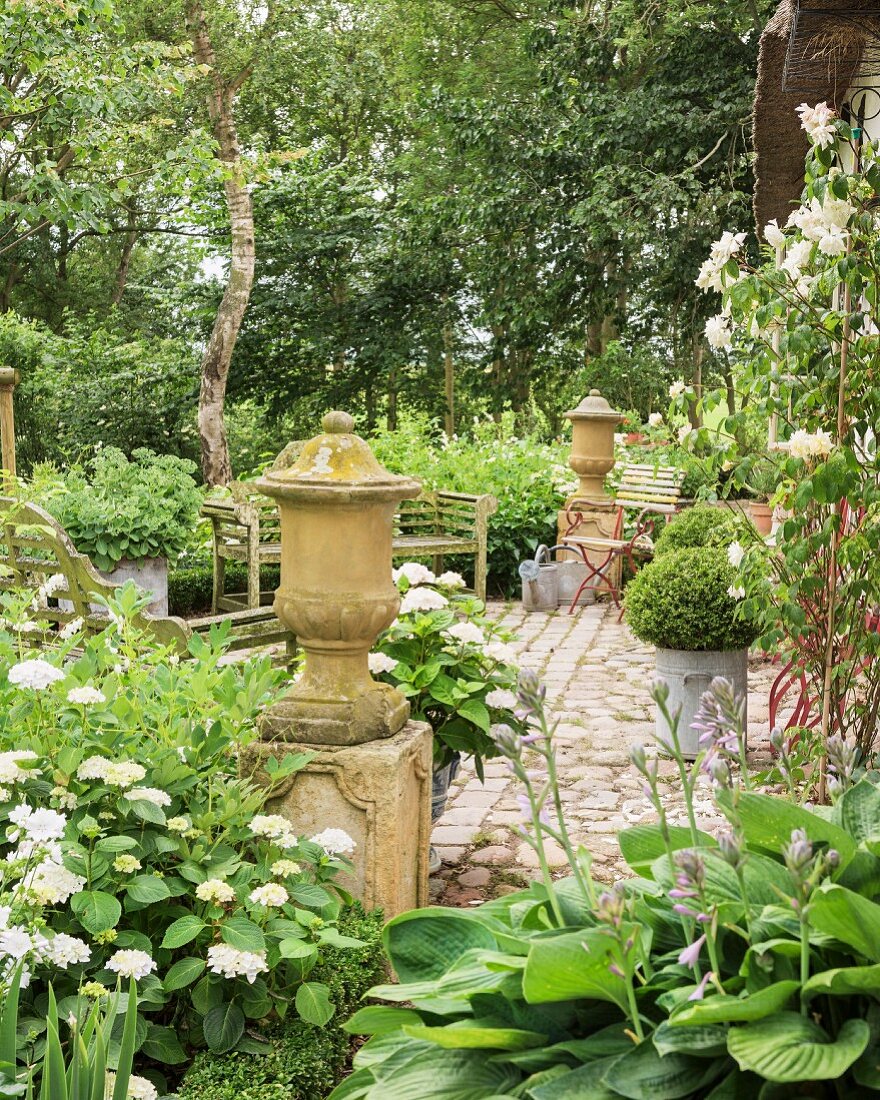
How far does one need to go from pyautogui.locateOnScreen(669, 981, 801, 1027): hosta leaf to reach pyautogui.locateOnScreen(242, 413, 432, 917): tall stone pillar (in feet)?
5.55

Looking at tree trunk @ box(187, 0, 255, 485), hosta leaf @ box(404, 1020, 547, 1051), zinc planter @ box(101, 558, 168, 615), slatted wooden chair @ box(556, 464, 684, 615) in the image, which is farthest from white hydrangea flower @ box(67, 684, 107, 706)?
tree trunk @ box(187, 0, 255, 485)

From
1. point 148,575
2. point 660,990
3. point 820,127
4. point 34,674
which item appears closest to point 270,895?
point 34,674

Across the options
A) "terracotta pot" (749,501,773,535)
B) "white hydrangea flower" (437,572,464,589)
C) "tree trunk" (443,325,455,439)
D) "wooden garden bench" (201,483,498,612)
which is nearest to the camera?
"white hydrangea flower" (437,572,464,589)

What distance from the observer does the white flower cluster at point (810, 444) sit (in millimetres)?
3244

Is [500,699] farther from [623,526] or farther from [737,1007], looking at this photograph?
[623,526]

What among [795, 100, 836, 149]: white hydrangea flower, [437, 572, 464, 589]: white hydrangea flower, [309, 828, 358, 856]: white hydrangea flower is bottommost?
[309, 828, 358, 856]: white hydrangea flower

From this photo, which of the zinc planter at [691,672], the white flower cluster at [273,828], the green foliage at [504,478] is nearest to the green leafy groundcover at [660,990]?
the white flower cluster at [273,828]

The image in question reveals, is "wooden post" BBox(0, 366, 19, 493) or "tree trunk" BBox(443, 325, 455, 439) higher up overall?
"tree trunk" BBox(443, 325, 455, 439)

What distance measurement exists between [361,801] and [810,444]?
1571 millimetres

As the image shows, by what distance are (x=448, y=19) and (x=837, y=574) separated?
55.4ft

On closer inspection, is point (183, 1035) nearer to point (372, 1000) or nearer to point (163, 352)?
point (372, 1000)

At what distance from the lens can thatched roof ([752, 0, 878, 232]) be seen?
17.3 ft

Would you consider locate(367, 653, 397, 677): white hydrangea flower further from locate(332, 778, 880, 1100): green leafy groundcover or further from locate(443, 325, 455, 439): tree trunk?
locate(443, 325, 455, 439): tree trunk

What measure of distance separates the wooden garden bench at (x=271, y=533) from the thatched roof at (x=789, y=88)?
2.84 m
